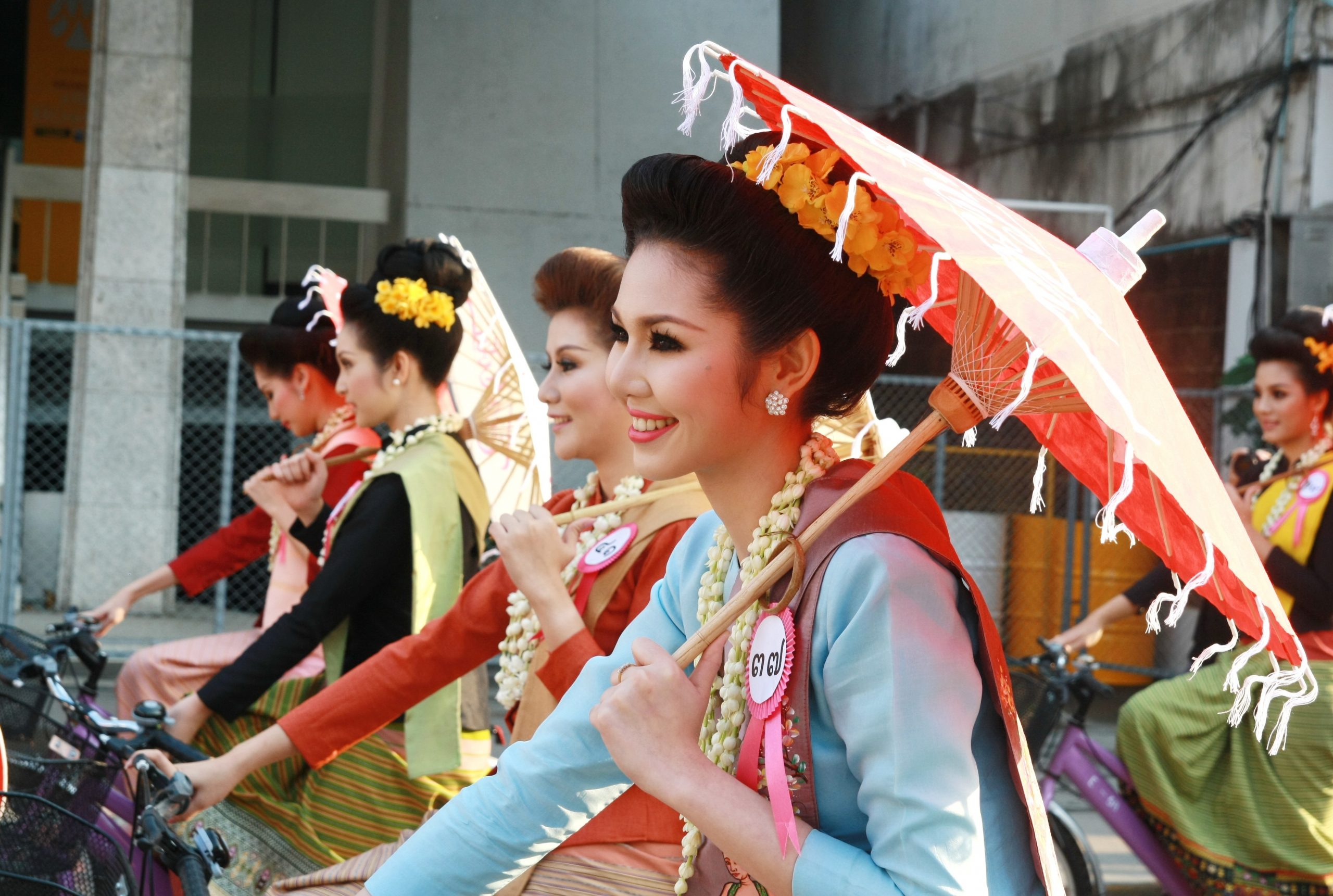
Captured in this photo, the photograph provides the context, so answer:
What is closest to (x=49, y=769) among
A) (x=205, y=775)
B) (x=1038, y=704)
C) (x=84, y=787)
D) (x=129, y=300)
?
(x=84, y=787)

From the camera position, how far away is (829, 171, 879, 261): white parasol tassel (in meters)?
1.15

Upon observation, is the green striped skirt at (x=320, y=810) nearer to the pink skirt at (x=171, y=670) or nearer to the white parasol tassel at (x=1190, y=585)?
the pink skirt at (x=171, y=670)

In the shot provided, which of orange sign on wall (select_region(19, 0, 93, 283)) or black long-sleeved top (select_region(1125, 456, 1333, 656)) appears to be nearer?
black long-sleeved top (select_region(1125, 456, 1333, 656))

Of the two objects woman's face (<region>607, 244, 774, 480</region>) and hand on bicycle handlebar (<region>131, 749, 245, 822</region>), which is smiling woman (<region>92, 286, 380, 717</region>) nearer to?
hand on bicycle handlebar (<region>131, 749, 245, 822</region>)

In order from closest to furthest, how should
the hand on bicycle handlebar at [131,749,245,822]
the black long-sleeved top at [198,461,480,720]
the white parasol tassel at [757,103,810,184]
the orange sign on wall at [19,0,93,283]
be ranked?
1. the white parasol tassel at [757,103,810,184]
2. the hand on bicycle handlebar at [131,749,245,822]
3. the black long-sleeved top at [198,461,480,720]
4. the orange sign on wall at [19,0,93,283]

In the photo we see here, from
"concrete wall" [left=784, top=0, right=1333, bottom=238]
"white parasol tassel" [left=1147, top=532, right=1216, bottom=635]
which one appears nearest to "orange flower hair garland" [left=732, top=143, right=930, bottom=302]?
"white parasol tassel" [left=1147, top=532, right=1216, bottom=635]

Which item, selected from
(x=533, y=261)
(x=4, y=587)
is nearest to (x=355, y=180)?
(x=533, y=261)

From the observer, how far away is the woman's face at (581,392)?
2.42m

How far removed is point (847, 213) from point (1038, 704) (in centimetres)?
314

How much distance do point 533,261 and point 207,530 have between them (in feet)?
7.74

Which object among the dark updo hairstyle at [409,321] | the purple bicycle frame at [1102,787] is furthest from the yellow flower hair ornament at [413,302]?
the purple bicycle frame at [1102,787]

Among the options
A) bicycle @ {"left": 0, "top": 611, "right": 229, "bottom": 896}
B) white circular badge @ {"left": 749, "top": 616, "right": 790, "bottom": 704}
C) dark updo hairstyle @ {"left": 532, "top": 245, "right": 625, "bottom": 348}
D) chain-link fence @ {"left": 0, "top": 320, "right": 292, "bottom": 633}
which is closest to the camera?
white circular badge @ {"left": 749, "top": 616, "right": 790, "bottom": 704}

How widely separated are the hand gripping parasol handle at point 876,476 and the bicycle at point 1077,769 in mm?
2794

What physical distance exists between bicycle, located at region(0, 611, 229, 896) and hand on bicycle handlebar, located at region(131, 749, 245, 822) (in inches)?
1.3
